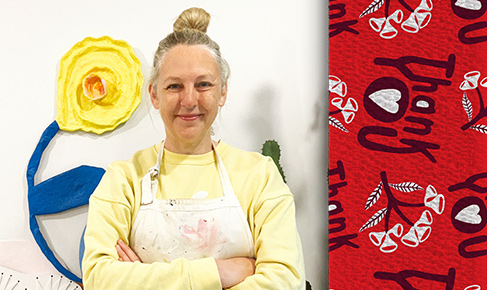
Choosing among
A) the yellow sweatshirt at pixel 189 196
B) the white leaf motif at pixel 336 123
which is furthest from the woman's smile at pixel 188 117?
the white leaf motif at pixel 336 123

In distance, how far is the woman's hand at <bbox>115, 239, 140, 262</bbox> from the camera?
1.25 m

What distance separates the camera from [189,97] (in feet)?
4.27

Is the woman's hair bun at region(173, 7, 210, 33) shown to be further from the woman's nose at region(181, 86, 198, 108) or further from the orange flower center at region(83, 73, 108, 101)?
the orange flower center at region(83, 73, 108, 101)

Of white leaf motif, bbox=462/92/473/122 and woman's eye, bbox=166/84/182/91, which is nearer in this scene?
woman's eye, bbox=166/84/182/91

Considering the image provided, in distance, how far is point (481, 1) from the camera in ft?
5.65

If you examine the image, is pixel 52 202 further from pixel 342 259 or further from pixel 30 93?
pixel 342 259

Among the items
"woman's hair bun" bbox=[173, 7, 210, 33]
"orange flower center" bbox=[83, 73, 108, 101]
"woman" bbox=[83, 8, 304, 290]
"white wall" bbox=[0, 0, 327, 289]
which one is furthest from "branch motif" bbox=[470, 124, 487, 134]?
"orange flower center" bbox=[83, 73, 108, 101]

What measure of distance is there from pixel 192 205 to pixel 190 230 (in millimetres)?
74

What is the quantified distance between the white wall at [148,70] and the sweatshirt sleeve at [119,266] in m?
0.67

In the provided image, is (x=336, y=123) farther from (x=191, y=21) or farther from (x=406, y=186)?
(x=191, y=21)

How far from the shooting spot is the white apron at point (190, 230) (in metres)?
1.30

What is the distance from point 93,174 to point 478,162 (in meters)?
1.58

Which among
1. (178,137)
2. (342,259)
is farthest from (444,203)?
(178,137)

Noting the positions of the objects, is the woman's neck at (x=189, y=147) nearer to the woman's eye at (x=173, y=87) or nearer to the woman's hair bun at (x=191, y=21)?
the woman's eye at (x=173, y=87)
